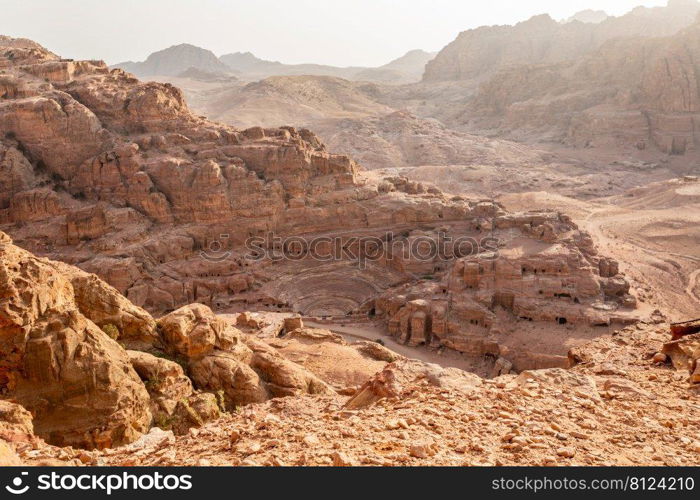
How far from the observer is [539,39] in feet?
471

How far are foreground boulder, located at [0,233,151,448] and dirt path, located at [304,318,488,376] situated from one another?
68.4 feet

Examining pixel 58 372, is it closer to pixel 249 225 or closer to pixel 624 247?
pixel 249 225

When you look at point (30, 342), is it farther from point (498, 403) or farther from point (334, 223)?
point (334, 223)

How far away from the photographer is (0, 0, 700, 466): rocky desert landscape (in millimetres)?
8117

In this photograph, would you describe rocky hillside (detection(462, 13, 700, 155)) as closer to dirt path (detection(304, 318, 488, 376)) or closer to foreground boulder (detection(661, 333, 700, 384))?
dirt path (detection(304, 318, 488, 376))

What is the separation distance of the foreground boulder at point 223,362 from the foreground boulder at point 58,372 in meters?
2.94

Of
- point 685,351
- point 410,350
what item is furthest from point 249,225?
point 685,351

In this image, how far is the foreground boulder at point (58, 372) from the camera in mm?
9797

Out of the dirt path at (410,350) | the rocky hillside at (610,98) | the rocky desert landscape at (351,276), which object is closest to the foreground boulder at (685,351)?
the rocky desert landscape at (351,276)

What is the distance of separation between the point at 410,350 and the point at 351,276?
899cm

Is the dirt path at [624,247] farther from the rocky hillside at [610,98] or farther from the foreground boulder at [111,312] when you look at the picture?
the foreground boulder at [111,312]

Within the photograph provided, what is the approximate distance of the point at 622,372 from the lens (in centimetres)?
1122

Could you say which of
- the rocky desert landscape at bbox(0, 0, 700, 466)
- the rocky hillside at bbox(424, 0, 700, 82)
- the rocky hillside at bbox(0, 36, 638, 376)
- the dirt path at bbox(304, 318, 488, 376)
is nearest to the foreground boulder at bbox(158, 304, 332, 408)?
the rocky desert landscape at bbox(0, 0, 700, 466)

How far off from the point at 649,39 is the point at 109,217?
318 feet
